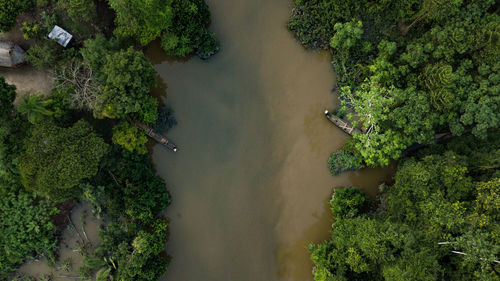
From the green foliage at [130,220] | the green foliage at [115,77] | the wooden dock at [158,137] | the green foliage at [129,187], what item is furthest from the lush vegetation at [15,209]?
the wooden dock at [158,137]

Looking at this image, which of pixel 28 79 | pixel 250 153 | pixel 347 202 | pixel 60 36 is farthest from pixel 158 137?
pixel 347 202

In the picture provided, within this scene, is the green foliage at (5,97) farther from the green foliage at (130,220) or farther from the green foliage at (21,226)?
the green foliage at (130,220)

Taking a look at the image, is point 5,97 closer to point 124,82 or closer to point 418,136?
point 124,82

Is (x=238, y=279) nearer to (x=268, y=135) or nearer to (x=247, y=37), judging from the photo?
(x=268, y=135)

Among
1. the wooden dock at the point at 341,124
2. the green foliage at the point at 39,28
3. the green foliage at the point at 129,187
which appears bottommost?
the green foliage at the point at 129,187

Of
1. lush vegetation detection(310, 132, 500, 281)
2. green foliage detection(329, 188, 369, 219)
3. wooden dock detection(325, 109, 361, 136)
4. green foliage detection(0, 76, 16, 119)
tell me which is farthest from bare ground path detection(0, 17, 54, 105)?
lush vegetation detection(310, 132, 500, 281)

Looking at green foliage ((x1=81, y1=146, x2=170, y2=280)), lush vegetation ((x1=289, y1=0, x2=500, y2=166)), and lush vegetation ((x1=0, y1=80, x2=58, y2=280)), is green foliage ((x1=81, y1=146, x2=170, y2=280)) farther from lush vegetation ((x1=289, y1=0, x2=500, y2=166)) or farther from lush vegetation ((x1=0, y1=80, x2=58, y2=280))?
lush vegetation ((x1=289, y1=0, x2=500, y2=166))
